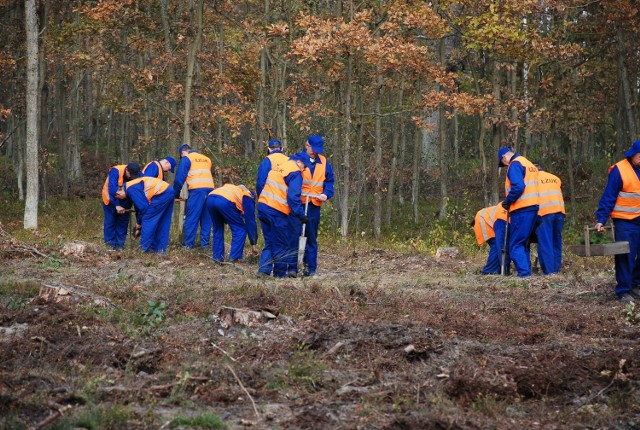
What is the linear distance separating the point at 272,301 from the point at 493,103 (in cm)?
1277

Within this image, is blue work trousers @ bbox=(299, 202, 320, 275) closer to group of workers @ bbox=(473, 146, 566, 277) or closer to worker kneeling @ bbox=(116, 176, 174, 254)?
group of workers @ bbox=(473, 146, 566, 277)

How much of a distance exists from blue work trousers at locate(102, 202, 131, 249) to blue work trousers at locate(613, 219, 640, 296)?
9785mm

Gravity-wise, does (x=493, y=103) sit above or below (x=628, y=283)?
above

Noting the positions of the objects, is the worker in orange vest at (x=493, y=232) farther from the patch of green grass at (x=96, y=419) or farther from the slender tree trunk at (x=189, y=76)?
the patch of green grass at (x=96, y=419)

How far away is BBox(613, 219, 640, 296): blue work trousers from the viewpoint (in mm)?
12633

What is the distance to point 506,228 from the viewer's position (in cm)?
1603

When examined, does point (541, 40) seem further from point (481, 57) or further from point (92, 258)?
point (92, 258)

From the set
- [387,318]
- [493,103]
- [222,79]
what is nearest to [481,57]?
[493,103]

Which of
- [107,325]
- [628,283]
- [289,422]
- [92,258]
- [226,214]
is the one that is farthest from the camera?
[226,214]

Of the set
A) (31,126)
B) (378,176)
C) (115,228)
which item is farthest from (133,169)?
(378,176)

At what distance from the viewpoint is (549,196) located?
53.4 ft

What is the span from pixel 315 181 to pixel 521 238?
3366 mm

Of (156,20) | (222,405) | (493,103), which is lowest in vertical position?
(222,405)

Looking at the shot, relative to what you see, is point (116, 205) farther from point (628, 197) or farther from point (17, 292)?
point (628, 197)
